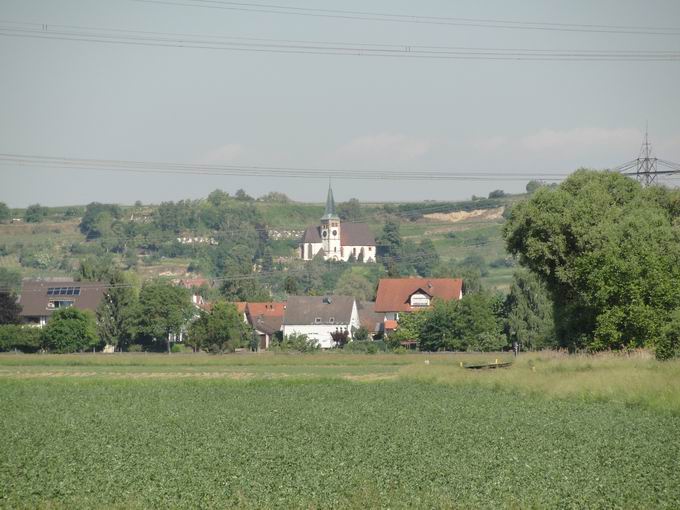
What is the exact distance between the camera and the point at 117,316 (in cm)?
11812

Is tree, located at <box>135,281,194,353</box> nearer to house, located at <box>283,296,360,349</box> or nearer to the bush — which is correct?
the bush

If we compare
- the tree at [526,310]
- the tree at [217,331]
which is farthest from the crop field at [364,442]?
the tree at [217,331]

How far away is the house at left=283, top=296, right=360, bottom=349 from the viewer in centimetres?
13825

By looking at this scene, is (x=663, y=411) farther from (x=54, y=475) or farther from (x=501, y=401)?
(x=54, y=475)

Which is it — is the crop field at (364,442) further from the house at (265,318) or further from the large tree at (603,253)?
the house at (265,318)

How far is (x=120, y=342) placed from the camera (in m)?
119

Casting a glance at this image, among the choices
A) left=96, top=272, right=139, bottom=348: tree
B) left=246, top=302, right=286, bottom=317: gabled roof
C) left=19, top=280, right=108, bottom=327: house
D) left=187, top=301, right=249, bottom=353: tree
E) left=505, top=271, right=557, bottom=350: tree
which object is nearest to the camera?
left=505, top=271, right=557, bottom=350: tree

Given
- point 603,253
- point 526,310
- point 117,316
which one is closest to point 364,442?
point 603,253

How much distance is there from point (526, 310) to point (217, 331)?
3020 centimetres

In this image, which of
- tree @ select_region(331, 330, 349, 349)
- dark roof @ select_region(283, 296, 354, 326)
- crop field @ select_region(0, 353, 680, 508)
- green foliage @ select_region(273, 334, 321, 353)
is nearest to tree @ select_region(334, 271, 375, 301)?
dark roof @ select_region(283, 296, 354, 326)

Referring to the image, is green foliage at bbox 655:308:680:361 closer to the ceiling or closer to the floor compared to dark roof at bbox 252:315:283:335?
closer to the ceiling

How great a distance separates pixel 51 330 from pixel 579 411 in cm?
8009

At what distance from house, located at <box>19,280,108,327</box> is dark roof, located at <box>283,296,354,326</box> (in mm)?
25711

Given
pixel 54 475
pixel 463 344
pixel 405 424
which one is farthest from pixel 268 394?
pixel 463 344
